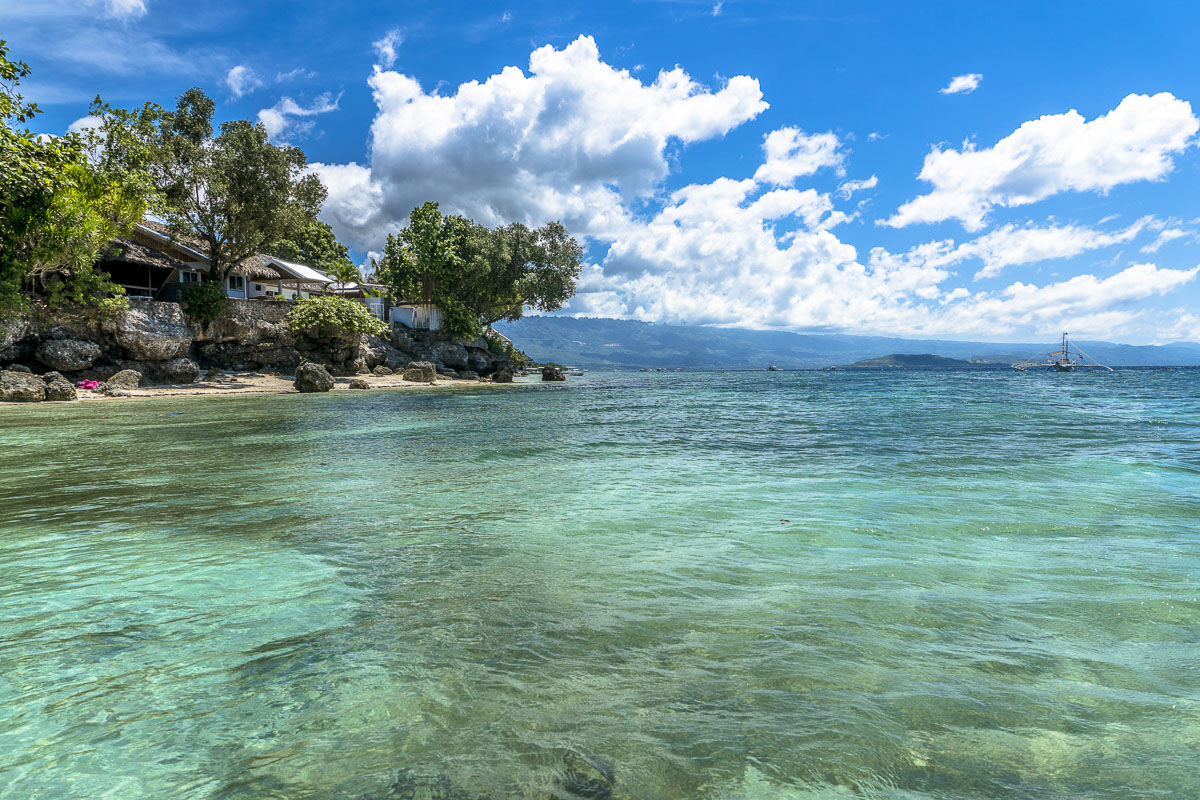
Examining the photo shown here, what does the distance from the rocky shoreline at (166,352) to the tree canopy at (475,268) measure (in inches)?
369

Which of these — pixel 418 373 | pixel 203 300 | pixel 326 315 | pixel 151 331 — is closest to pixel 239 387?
pixel 151 331

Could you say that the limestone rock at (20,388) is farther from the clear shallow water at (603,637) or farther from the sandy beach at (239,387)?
the clear shallow water at (603,637)

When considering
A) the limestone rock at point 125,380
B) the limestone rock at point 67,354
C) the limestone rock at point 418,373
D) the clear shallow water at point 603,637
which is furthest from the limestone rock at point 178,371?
the clear shallow water at point 603,637

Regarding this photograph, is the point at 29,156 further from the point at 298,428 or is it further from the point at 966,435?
the point at 966,435

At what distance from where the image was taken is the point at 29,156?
1521 cm

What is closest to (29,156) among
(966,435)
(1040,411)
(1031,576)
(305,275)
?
(1031,576)

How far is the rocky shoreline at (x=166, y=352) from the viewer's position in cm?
3466

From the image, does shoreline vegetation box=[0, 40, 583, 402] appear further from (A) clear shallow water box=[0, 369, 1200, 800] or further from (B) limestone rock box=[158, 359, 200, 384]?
(A) clear shallow water box=[0, 369, 1200, 800]

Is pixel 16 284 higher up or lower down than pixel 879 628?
higher up

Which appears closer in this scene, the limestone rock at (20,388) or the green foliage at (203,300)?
the limestone rock at (20,388)

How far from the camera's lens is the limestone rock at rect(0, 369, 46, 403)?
1158 inches

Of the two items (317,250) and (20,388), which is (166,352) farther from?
(317,250)

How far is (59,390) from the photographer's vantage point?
3119 centimetres

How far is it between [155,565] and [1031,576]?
908 centimetres
